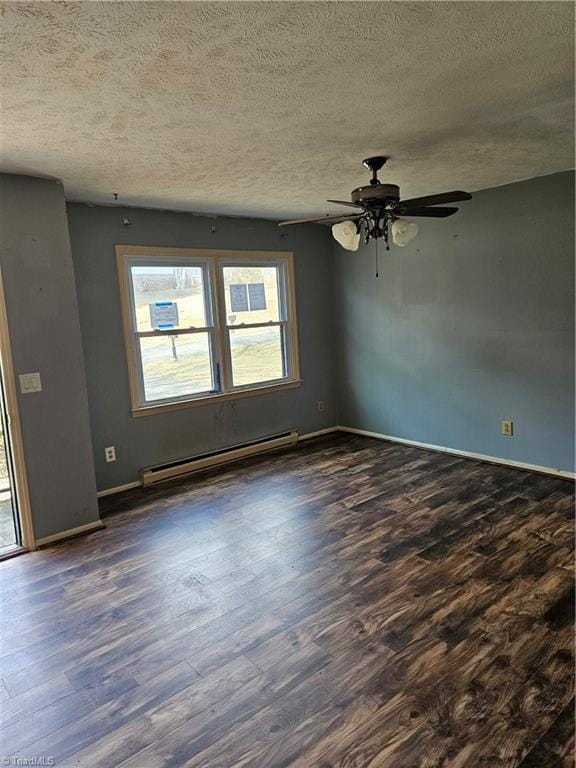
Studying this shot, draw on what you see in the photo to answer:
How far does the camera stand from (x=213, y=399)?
15.3 ft

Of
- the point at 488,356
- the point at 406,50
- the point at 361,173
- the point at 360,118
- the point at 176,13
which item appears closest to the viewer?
the point at 176,13

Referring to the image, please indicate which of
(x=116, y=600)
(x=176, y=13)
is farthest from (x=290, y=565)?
(x=176, y=13)

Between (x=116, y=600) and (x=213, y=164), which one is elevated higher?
(x=213, y=164)

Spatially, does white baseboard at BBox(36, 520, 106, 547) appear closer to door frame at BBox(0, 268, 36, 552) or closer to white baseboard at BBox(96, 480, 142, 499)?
door frame at BBox(0, 268, 36, 552)

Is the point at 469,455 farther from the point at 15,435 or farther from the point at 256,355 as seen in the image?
the point at 15,435

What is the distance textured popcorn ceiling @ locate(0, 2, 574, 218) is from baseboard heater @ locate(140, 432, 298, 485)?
7.73 feet

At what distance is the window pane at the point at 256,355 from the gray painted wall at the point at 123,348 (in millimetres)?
228

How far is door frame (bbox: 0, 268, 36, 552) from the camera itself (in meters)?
3.01

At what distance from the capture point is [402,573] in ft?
8.82

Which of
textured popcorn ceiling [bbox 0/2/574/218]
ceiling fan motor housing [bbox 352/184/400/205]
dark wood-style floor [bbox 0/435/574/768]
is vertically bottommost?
dark wood-style floor [bbox 0/435/574/768]

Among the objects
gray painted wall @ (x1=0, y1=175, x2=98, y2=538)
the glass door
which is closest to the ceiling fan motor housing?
gray painted wall @ (x1=0, y1=175, x2=98, y2=538)

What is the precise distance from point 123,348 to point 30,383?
107 cm

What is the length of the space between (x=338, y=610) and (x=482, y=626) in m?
0.67

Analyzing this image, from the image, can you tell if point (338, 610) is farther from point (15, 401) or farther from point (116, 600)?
point (15, 401)
